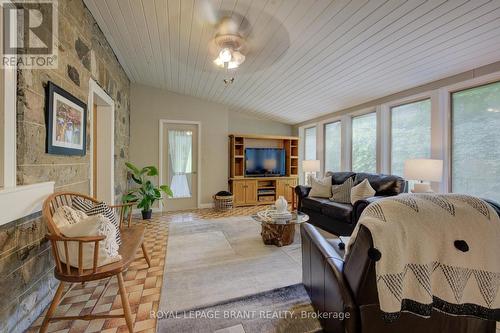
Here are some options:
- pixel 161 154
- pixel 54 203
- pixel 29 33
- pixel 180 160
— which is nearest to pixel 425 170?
pixel 54 203

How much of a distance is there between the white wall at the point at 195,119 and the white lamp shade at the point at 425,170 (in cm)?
369

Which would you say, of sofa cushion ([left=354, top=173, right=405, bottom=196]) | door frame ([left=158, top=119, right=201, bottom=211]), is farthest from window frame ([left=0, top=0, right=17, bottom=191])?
sofa cushion ([left=354, top=173, right=405, bottom=196])

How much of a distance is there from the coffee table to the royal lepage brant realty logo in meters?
2.43

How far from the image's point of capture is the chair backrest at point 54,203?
136 cm

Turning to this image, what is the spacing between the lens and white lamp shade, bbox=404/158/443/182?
2654 millimetres

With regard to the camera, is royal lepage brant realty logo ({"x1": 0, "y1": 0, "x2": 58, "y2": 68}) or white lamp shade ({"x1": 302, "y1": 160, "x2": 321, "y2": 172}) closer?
royal lepage brant realty logo ({"x1": 0, "y1": 0, "x2": 58, "y2": 68})

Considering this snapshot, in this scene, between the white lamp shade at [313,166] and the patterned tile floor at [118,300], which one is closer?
the patterned tile floor at [118,300]

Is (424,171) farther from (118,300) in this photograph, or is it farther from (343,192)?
(118,300)

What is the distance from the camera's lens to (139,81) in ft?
14.8

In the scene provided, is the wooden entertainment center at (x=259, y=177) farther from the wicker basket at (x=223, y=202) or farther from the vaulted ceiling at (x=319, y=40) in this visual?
the vaulted ceiling at (x=319, y=40)

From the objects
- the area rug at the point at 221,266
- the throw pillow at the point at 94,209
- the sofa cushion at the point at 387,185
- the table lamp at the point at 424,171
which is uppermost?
the table lamp at the point at 424,171

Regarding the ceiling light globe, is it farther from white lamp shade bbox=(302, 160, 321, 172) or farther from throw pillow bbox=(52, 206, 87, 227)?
white lamp shade bbox=(302, 160, 321, 172)

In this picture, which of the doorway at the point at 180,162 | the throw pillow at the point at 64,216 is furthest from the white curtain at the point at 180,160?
the throw pillow at the point at 64,216

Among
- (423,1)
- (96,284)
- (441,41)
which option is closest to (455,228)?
(423,1)
